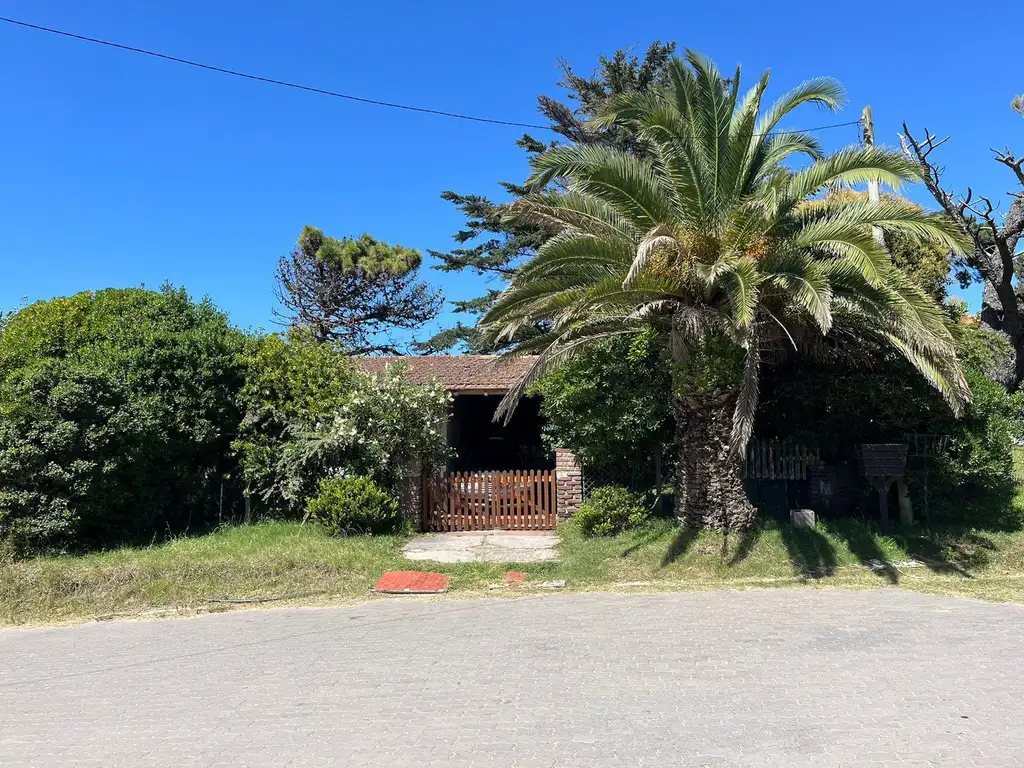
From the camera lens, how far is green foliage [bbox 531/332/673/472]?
1090 cm

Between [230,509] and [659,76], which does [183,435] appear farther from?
[659,76]

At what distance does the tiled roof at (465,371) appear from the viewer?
45.1 feet

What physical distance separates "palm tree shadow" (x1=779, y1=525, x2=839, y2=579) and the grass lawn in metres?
0.01

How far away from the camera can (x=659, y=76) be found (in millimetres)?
24500

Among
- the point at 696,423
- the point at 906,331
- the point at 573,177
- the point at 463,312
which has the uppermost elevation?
the point at 463,312

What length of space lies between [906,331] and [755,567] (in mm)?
3413

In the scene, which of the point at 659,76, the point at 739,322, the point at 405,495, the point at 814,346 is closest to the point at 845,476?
the point at 814,346

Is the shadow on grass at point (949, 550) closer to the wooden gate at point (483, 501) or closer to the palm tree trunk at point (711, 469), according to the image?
the palm tree trunk at point (711, 469)

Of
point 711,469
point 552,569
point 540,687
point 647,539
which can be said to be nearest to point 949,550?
point 711,469

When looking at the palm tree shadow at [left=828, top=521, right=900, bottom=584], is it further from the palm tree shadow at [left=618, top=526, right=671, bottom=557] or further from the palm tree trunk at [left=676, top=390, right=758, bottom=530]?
the palm tree shadow at [left=618, top=526, right=671, bottom=557]

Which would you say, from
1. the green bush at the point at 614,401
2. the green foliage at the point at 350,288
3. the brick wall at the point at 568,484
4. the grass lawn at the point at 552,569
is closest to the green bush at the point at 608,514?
the grass lawn at the point at 552,569

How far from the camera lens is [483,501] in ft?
40.3

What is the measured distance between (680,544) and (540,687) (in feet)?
16.3

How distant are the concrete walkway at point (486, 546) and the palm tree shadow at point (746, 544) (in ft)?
8.00
